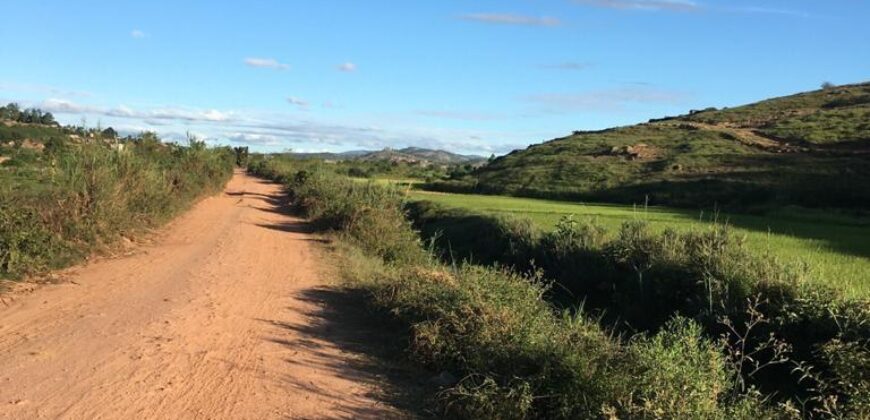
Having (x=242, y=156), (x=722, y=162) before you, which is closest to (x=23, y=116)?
(x=242, y=156)

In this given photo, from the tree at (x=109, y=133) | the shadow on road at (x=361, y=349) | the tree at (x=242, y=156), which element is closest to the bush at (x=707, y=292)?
the shadow on road at (x=361, y=349)

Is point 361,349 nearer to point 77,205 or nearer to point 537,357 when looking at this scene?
point 537,357

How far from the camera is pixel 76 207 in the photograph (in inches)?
494

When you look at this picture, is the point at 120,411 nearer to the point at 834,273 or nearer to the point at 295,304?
the point at 295,304

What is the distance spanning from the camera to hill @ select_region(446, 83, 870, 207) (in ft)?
145

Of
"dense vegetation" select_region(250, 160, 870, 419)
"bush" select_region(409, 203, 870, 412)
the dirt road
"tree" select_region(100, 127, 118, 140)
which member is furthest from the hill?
the dirt road

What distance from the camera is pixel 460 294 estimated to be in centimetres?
813

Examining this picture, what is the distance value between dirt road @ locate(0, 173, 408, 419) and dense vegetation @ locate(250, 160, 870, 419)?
1.10 meters

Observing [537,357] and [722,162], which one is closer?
[537,357]

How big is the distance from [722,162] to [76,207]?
5057cm

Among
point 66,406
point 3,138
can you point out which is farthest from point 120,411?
point 3,138

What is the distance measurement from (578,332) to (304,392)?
8.61 ft

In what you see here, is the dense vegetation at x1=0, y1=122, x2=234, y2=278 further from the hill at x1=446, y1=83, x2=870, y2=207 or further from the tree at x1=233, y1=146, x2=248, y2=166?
the tree at x1=233, y1=146, x2=248, y2=166

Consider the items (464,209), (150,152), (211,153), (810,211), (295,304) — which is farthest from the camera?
(211,153)
